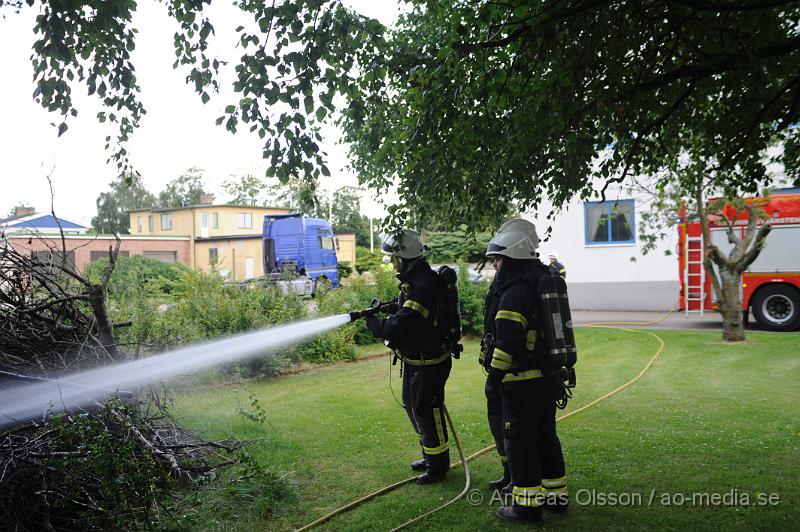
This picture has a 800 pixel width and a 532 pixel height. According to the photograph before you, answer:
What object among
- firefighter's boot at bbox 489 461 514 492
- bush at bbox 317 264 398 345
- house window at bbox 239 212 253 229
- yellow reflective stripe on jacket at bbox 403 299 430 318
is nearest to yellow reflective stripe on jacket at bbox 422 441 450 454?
firefighter's boot at bbox 489 461 514 492

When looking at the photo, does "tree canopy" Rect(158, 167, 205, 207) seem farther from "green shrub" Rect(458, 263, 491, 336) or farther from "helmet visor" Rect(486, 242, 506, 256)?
"helmet visor" Rect(486, 242, 506, 256)

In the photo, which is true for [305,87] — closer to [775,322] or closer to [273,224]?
[775,322]

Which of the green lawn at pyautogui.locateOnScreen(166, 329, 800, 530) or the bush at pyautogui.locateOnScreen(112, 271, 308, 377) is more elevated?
the bush at pyautogui.locateOnScreen(112, 271, 308, 377)

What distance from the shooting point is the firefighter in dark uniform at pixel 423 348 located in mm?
5051

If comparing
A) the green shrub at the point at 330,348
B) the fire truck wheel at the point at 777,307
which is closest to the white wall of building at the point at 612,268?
the fire truck wheel at the point at 777,307

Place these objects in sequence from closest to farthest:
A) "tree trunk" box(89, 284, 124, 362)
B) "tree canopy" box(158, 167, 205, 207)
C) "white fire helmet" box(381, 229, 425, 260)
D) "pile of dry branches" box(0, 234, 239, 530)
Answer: "pile of dry branches" box(0, 234, 239, 530) → "tree trunk" box(89, 284, 124, 362) → "white fire helmet" box(381, 229, 425, 260) → "tree canopy" box(158, 167, 205, 207)

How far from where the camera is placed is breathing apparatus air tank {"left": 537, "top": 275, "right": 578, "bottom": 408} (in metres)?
4.17

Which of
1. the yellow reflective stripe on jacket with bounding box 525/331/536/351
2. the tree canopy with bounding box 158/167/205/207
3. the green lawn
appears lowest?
the green lawn

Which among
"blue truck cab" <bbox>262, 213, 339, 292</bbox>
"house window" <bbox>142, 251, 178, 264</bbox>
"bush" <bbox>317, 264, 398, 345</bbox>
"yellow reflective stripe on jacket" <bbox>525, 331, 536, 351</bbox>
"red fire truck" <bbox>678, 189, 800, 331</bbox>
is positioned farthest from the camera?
"house window" <bbox>142, 251, 178, 264</bbox>

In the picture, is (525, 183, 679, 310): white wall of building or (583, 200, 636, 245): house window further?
(583, 200, 636, 245): house window

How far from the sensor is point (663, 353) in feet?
37.0

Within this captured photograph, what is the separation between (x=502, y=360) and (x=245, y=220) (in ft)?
149

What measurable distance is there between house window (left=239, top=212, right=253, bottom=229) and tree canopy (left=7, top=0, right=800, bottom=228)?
4275cm

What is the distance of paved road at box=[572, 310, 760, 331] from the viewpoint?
1512cm
